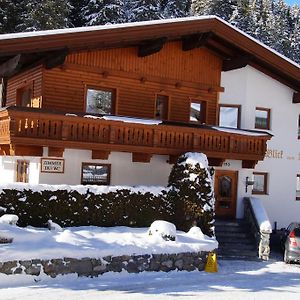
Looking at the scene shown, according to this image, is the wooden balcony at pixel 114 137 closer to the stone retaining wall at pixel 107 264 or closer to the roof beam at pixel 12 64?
the roof beam at pixel 12 64

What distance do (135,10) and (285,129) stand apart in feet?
69.8

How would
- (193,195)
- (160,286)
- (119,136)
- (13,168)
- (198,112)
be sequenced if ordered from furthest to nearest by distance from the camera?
(198,112) < (13,168) < (119,136) < (193,195) < (160,286)

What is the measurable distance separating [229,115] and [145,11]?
2009 cm

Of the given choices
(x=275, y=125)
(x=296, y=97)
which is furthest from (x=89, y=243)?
(x=296, y=97)

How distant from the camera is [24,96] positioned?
19734mm

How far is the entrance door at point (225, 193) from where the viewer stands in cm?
2028

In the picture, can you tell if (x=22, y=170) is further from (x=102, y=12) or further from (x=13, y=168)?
(x=102, y=12)

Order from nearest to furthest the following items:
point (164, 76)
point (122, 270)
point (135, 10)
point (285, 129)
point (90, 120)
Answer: point (122, 270)
point (90, 120)
point (164, 76)
point (285, 129)
point (135, 10)

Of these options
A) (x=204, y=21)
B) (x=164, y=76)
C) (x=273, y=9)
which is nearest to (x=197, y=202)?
(x=164, y=76)

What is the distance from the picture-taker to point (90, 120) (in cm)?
1568

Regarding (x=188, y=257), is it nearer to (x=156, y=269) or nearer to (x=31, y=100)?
(x=156, y=269)

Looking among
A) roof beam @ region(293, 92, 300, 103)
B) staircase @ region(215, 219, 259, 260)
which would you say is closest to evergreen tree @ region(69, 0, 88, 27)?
roof beam @ region(293, 92, 300, 103)

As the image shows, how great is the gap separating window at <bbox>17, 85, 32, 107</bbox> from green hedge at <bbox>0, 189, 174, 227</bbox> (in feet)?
19.1

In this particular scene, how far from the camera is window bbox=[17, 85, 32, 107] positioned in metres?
19.0
